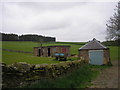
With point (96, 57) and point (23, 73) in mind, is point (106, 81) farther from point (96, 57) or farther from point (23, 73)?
point (96, 57)

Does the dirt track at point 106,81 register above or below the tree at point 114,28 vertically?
below

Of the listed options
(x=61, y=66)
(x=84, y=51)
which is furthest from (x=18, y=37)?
(x=61, y=66)

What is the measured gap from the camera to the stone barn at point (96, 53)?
22.4 meters

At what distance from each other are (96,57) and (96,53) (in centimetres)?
68

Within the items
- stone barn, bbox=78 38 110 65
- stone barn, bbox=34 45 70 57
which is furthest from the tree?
stone barn, bbox=34 45 70 57

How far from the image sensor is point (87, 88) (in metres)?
8.42

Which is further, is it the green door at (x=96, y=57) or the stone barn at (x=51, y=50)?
the stone barn at (x=51, y=50)

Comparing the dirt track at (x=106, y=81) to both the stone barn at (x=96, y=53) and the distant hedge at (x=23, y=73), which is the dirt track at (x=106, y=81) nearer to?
the distant hedge at (x=23, y=73)

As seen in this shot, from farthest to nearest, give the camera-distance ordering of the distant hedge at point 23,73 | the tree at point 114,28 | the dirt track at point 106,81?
1. the tree at point 114,28
2. the dirt track at point 106,81
3. the distant hedge at point 23,73

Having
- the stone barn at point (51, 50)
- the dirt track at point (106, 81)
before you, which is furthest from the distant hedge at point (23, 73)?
the stone barn at point (51, 50)

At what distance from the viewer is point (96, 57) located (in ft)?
74.4

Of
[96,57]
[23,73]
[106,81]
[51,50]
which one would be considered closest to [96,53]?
[96,57]

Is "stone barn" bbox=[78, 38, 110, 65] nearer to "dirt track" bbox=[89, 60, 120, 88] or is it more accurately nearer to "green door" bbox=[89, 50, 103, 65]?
"green door" bbox=[89, 50, 103, 65]

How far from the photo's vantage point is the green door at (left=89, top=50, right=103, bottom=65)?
22.5 m
